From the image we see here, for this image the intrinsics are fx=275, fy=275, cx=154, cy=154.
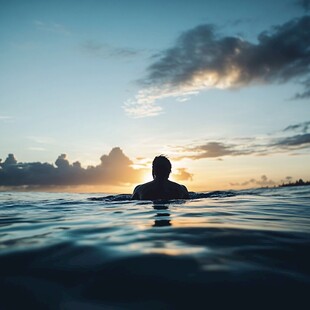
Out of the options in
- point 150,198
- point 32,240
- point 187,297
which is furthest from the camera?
point 150,198

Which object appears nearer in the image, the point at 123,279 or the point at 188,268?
the point at 123,279

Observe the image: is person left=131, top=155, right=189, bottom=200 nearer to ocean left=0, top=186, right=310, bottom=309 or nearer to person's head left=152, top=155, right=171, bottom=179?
person's head left=152, top=155, right=171, bottom=179

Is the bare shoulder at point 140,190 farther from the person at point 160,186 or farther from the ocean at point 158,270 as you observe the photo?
the ocean at point 158,270

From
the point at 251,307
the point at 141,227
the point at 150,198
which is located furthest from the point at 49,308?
the point at 150,198

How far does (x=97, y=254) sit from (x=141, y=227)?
147 centimetres

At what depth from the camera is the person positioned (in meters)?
9.91

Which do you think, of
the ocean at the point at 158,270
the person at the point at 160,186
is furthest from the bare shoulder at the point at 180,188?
the ocean at the point at 158,270

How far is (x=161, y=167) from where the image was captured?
9.87 meters

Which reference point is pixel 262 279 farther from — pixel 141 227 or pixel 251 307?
pixel 141 227

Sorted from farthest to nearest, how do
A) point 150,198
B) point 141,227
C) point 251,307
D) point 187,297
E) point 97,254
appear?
1. point 150,198
2. point 141,227
3. point 97,254
4. point 187,297
5. point 251,307

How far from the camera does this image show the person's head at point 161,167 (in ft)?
32.4

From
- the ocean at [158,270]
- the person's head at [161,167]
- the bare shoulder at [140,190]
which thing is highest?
the person's head at [161,167]

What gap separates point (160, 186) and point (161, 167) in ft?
2.48

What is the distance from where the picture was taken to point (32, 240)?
3.35 metres
